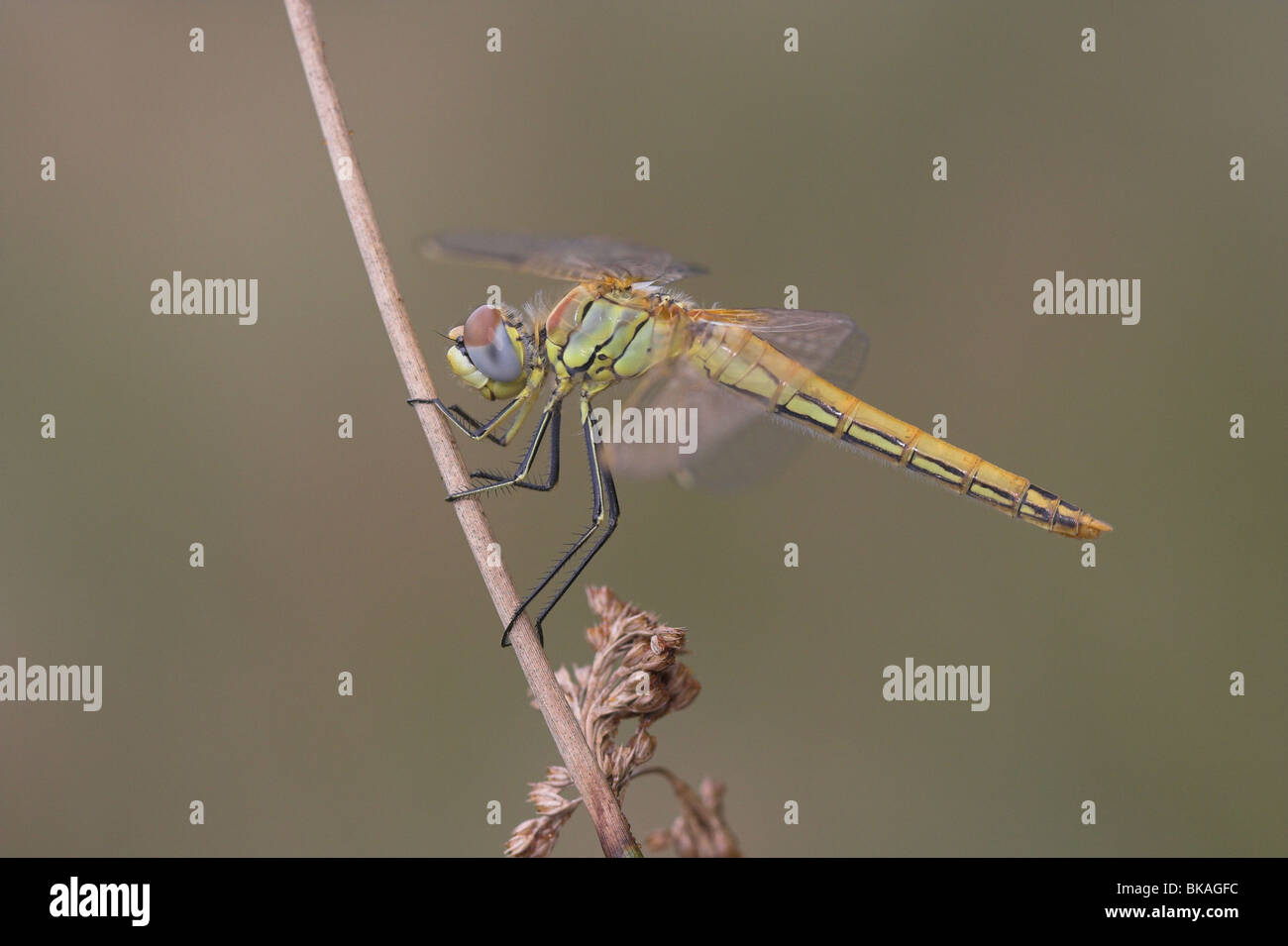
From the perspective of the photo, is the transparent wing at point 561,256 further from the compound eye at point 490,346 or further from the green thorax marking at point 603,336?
the compound eye at point 490,346

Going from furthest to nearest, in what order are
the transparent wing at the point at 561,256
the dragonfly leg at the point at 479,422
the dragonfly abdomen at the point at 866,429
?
the dragonfly abdomen at the point at 866,429 < the dragonfly leg at the point at 479,422 < the transparent wing at the point at 561,256

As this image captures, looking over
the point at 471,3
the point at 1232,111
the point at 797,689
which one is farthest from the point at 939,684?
the point at 471,3

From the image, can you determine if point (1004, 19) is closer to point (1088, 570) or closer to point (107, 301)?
point (1088, 570)

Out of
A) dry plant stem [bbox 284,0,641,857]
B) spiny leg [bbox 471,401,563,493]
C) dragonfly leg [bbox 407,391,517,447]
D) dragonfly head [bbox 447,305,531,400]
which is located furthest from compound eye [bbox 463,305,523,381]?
dry plant stem [bbox 284,0,641,857]

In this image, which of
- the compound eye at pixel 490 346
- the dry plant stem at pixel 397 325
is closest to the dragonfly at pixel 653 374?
the compound eye at pixel 490 346

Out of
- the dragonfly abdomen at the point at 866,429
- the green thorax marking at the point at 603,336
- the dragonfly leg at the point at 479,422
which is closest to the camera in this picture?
the dragonfly leg at the point at 479,422

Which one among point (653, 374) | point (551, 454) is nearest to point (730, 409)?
point (653, 374)
